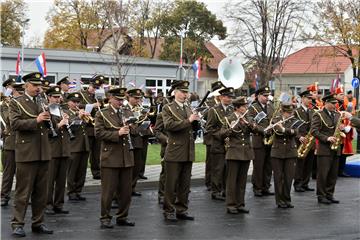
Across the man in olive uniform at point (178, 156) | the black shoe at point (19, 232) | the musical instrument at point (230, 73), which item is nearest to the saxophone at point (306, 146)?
the musical instrument at point (230, 73)

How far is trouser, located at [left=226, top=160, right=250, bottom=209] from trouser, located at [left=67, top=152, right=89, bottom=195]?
2.99 m

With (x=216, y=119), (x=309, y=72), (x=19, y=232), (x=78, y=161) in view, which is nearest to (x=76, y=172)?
(x=78, y=161)

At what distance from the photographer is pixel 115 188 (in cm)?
938

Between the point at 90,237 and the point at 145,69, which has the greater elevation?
the point at 145,69

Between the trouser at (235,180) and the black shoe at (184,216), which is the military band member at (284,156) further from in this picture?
the black shoe at (184,216)

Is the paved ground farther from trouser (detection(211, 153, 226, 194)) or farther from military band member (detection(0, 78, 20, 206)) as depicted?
military band member (detection(0, 78, 20, 206))

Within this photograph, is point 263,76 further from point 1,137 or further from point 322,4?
point 1,137

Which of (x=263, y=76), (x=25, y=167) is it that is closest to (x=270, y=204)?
(x=25, y=167)

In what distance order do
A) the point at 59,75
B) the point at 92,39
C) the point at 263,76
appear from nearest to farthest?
the point at 59,75
the point at 263,76
the point at 92,39

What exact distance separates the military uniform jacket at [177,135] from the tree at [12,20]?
49.9 meters

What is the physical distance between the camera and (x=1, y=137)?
37.1 ft

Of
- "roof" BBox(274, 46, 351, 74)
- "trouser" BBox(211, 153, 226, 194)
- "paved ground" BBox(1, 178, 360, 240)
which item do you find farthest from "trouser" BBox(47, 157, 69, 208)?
"roof" BBox(274, 46, 351, 74)

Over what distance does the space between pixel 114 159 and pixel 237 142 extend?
7.71 feet

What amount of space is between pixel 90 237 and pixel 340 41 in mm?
30323
